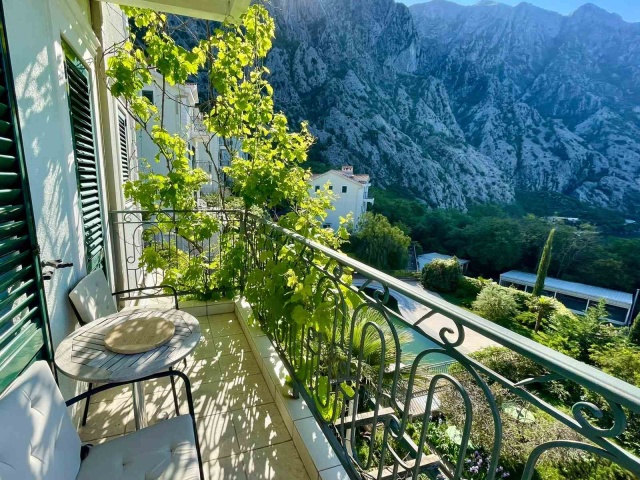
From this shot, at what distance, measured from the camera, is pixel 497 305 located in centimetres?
1599

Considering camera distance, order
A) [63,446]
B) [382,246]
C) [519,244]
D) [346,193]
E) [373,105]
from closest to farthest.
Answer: [63,446] < [382,246] < [346,193] < [519,244] < [373,105]

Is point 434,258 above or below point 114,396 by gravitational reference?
below

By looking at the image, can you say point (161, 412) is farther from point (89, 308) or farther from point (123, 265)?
point (123, 265)

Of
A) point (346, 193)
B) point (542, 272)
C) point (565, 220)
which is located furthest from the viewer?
point (565, 220)

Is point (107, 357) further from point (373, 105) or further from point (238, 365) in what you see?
point (373, 105)

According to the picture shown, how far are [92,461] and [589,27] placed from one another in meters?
83.5

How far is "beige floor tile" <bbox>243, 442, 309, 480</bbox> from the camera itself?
1570 millimetres

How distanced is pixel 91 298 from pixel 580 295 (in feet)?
102

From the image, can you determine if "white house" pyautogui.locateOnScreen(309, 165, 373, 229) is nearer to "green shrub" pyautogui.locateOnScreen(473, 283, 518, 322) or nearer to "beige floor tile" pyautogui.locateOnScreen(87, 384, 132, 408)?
"green shrub" pyautogui.locateOnScreen(473, 283, 518, 322)

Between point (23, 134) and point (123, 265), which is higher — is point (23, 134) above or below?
above

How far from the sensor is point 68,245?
5.82ft

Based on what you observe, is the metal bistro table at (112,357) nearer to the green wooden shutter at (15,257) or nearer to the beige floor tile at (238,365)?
the green wooden shutter at (15,257)

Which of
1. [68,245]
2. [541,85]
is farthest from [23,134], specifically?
[541,85]

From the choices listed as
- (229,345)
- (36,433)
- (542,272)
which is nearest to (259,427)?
(229,345)
